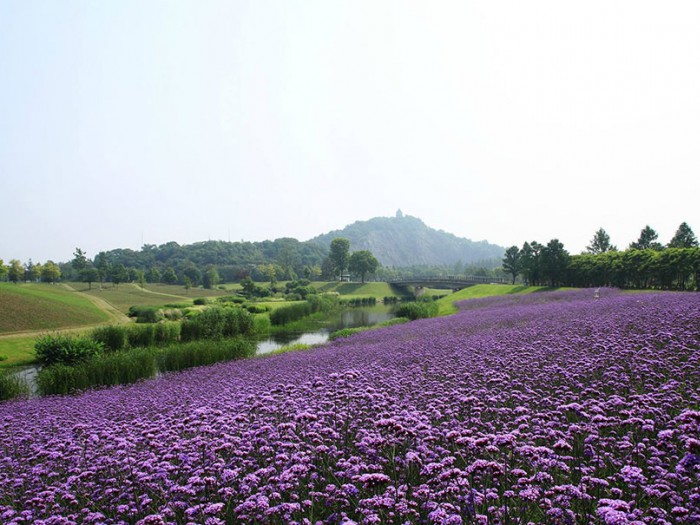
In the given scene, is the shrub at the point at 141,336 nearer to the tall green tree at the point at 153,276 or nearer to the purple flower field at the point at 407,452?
the purple flower field at the point at 407,452

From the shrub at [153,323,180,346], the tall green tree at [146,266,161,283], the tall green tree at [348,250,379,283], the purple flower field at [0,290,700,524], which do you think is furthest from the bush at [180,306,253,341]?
the tall green tree at [146,266,161,283]

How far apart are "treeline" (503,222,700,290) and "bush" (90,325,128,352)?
2439 inches

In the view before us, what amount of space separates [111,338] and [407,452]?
35.2 m

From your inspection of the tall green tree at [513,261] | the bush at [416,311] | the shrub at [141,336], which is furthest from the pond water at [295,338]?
the tall green tree at [513,261]

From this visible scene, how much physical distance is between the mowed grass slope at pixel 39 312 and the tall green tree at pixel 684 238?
312ft

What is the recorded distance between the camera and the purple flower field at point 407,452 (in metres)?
4.98

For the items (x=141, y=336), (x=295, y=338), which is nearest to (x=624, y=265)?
(x=295, y=338)

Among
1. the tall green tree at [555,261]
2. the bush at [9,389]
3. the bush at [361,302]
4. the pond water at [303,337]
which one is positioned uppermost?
the tall green tree at [555,261]

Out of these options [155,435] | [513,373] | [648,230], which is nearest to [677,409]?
[513,373]

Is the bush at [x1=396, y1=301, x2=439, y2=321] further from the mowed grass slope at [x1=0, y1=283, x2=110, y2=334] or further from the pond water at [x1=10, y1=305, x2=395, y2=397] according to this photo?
the mowed grass slope at [x1=0, y1=283, x2=110, y2=334]

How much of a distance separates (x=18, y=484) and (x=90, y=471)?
1.56 metres

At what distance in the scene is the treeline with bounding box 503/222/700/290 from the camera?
56256 millimetres

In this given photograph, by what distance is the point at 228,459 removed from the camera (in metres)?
7.12

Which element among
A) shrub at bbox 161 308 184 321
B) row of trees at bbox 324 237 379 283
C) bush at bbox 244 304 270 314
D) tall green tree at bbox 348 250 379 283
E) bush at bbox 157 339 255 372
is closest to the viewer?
bush at bbox 157 339 255 372
